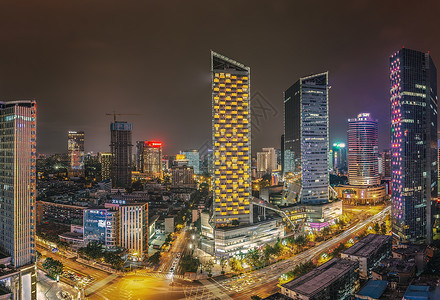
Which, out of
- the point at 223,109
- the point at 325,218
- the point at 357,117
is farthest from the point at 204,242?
the point at 357,117

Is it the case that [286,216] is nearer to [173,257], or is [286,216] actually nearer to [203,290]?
[173,257]

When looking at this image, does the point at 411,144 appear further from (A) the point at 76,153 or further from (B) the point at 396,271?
(A) the point at 76,153

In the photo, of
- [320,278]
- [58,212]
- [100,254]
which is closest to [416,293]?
[320,278]

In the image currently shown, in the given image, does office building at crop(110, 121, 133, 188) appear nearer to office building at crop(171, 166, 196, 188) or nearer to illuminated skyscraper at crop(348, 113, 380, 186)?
office building at crop(171, 166, 196, 188)

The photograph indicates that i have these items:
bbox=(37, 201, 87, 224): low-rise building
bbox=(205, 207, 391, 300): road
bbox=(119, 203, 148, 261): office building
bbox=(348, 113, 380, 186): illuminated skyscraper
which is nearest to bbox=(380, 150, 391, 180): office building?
bbox=(348, 113, 380, 186): illuminated skyscraper

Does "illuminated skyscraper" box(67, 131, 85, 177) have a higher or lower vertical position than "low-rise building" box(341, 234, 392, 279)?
higher

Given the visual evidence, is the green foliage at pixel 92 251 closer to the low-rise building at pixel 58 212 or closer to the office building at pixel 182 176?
the low-rise building at pixel 58 212
